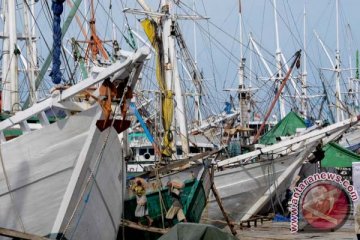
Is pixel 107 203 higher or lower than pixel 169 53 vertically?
lower

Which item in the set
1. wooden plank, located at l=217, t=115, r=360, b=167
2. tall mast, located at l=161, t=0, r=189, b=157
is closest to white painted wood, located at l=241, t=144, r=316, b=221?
wooden plank, located at l=217, t=115, r=360, b=167

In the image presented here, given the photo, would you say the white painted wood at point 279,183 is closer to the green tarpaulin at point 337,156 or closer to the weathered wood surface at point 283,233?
the weathered wood surface at point 283,233

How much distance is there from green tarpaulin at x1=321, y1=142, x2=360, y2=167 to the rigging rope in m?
16.7

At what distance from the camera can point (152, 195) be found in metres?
18.6

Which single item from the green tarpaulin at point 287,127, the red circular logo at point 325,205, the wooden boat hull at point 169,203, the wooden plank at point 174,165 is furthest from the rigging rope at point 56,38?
the green tarpaulin at point 287,127

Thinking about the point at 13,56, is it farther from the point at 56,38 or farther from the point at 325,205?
the point at 325,205

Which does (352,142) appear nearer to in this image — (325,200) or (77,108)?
(325,200)

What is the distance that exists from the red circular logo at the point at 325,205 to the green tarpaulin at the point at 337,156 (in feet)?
34.8

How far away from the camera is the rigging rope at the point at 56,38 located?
14008mm

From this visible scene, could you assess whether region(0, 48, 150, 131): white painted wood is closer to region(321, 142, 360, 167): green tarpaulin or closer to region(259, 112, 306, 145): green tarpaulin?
region(321, 142, 360, 167): green tarpaulin

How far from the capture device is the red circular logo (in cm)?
1761

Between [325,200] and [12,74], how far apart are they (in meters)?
9.03

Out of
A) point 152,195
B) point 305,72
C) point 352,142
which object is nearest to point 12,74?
point 152,195

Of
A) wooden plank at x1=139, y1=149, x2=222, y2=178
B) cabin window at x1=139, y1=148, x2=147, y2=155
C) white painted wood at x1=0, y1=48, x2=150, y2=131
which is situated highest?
white painted wood at x1=0, y1=48, x2=150, y2=131
